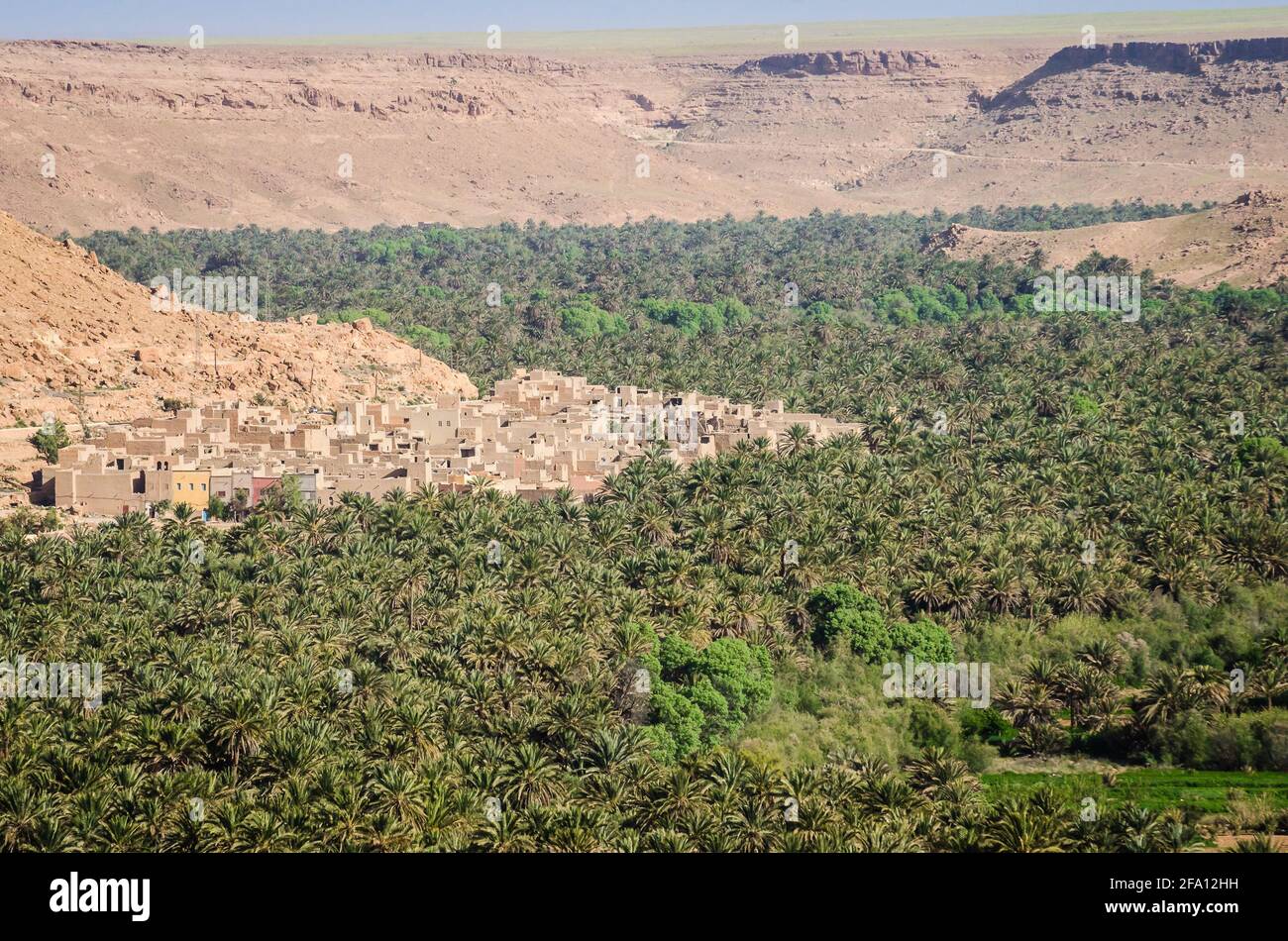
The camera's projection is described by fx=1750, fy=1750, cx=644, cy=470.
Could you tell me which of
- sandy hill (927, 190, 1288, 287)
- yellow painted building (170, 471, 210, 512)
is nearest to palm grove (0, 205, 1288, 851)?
yellow painted building (170, 471, 210, 512)

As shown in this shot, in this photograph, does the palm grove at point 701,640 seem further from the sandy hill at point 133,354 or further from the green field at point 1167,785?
the sandy hill at point 133,354

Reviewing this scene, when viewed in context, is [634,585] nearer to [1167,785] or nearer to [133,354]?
[1167,785]

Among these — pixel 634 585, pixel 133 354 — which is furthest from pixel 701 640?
pixel 133 354

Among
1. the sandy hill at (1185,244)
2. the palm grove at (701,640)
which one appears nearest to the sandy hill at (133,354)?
the palm grove at (701,640)

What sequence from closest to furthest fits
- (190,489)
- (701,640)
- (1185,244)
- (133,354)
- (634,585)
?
(701,640)
(634,585)
(190,489)
(133,354)
(1185,244)

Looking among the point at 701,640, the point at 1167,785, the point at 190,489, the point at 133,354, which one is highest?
the point at 133,354

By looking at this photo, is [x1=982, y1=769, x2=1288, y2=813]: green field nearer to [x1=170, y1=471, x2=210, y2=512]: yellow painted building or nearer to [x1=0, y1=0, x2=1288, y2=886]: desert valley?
[x1=0, y1=0, x2=1288, y2=886]: desert valley

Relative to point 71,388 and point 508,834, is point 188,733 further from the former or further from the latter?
point 71,388
